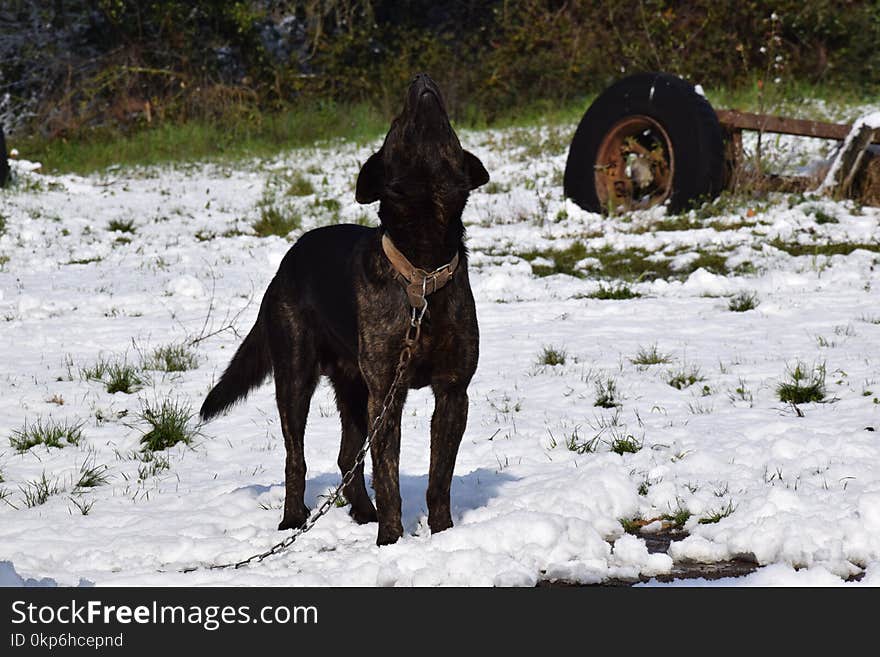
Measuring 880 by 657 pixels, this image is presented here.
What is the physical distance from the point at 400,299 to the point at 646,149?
28.8 ft

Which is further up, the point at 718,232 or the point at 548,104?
the point at 548,104

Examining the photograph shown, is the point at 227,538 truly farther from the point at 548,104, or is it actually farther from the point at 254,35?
the point at 254,35

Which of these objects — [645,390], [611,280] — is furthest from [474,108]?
[645,390]

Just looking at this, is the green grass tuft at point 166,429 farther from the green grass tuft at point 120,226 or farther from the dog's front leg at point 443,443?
the green grass tuft at point 120,226

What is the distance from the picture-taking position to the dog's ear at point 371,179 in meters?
3.55

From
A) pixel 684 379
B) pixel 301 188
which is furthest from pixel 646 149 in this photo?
pixel 684 379

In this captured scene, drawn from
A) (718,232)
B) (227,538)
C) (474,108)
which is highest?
(474,108)

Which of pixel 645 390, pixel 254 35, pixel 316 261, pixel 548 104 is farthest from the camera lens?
pixel 254 35

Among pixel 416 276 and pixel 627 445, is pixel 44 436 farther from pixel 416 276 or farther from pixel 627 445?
pixel 627 445

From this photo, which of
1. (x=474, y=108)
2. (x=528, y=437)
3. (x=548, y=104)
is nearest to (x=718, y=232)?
(x=528, y=437)

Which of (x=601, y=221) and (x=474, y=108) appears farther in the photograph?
(x=474, y=108)

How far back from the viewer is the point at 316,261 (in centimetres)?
410

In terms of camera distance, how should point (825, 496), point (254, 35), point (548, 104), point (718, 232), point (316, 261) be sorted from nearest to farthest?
1. point (825, 496)
2. point (316, 261)
3. point (718, 232)
4. point (548, 104)
5. point (254, 35)

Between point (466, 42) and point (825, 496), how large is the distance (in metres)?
23.7
